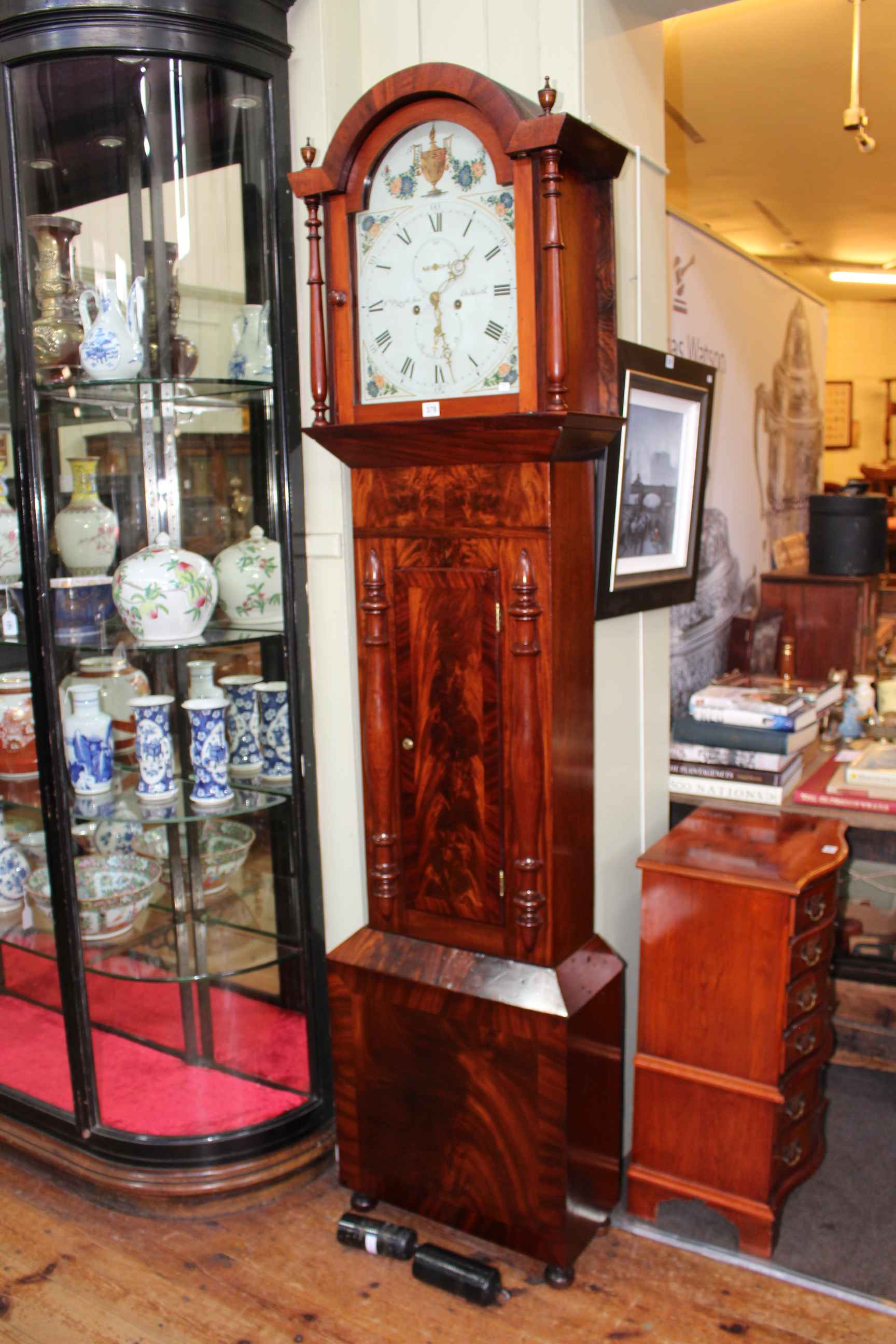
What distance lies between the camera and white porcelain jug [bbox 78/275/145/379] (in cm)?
218

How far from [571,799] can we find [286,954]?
2.64ft

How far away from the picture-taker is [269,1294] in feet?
6.80

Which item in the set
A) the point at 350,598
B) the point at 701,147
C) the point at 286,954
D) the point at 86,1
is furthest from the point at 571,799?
the point at 701,147

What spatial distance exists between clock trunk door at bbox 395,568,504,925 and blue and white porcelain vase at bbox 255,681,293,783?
1.23 ft

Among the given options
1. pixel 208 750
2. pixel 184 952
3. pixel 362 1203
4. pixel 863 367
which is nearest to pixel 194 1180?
pixel 362 1203

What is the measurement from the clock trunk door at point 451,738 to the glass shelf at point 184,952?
48 centimetres

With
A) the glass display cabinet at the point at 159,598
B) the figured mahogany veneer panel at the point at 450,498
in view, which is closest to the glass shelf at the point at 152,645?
the glass display cabinet at the point at 159,598

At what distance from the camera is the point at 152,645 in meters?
2.27

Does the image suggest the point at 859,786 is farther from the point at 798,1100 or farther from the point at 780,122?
the point at 780,122

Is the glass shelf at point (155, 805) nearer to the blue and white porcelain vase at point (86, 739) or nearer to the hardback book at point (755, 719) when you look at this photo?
the blue and white porcelain vase at point (86, 739)

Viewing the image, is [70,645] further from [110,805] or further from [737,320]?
[737,320]

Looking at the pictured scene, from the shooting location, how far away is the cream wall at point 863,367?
841 centimetres

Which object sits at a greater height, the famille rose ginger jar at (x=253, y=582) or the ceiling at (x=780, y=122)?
the ceiling at (x=780, y=122)

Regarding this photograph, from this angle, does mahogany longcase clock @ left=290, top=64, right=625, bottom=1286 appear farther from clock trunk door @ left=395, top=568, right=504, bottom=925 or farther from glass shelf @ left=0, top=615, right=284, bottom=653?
glass shelf @ left=0, top=615, right=284, bottom=653
